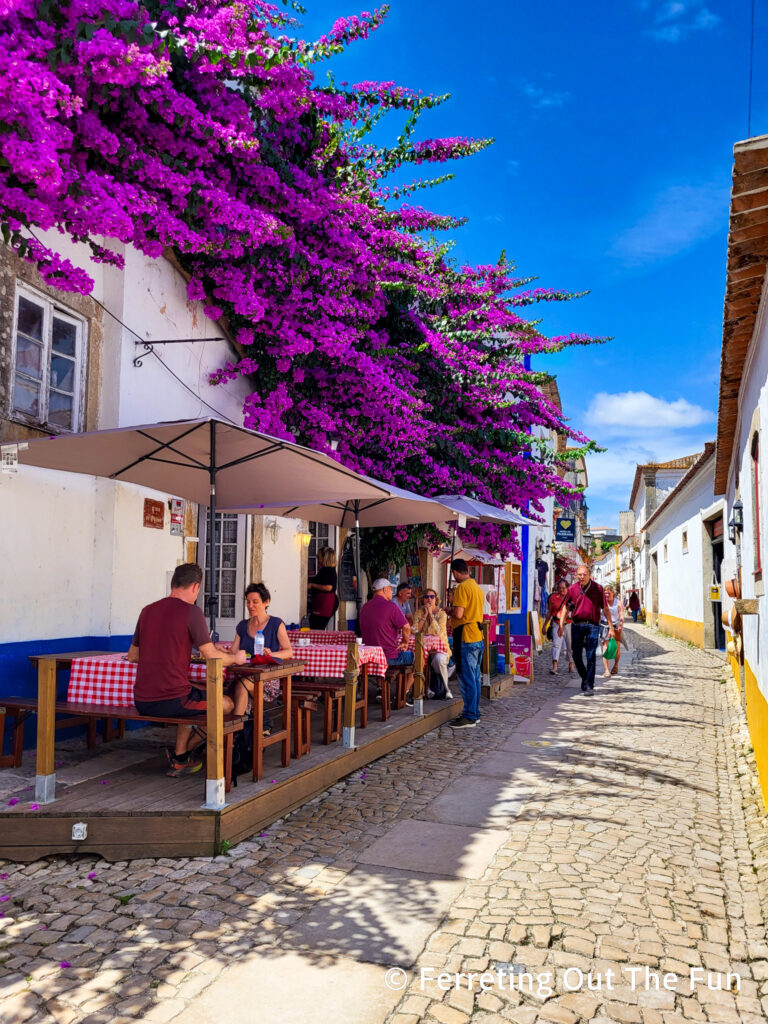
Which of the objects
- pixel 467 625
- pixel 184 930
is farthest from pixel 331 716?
pixel 184 930

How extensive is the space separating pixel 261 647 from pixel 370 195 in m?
6.68

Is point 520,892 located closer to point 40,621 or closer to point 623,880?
point 623,880

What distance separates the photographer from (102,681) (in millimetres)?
5609

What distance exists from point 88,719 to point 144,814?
1.84 m

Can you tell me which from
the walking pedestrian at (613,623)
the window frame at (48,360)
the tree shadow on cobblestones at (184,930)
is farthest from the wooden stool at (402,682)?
the walking pedestrian at (613,623)

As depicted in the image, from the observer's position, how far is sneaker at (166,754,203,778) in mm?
5586

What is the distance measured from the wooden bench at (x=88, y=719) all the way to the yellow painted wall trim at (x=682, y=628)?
18591 mm

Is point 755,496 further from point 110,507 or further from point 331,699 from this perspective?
point 110,507

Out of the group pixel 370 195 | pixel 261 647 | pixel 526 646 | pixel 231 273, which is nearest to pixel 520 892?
pixel 261 647

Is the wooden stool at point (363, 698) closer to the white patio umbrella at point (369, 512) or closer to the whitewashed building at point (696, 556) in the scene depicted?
the white patio umbrella at point (369, 512)

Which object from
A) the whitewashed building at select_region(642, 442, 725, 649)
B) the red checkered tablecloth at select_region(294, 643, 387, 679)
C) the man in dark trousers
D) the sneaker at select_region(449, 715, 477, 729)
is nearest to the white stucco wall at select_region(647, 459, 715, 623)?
A: the whitewashed building at select_region(642, 442, 725, 649)

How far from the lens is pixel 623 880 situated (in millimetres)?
4488

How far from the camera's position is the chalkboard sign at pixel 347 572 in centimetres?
1338

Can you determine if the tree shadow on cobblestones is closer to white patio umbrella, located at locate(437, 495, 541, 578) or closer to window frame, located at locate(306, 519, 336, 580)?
white patio umbrella, located at locate(437, 495, 541, 578)
